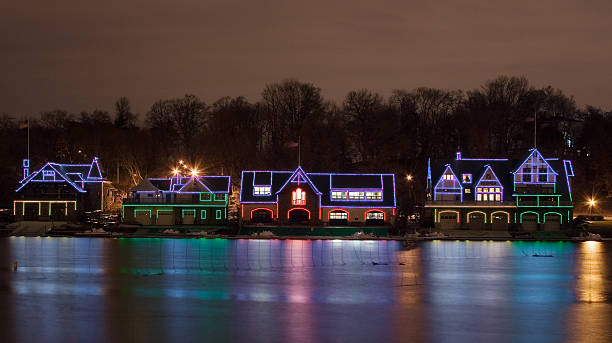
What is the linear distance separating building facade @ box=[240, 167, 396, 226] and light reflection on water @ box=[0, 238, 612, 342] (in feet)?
74.2

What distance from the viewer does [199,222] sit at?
82438mm

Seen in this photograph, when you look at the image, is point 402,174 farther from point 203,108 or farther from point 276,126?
point 203,108

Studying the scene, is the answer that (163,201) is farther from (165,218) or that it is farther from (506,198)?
(506,198)

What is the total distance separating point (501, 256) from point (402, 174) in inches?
1633

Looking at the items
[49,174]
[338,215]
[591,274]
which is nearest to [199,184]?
[338,215]

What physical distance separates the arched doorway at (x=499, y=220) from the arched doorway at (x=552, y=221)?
415 cm

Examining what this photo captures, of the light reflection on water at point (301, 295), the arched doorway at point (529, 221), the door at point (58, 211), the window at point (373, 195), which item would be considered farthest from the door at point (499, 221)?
the door at point (58, 211)

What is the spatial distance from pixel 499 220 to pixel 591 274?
35.1 metres

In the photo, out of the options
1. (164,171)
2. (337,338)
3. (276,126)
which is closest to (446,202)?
(276,126)

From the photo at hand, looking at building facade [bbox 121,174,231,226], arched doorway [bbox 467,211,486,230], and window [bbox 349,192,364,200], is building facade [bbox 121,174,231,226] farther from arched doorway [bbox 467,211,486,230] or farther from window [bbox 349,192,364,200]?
arched doorway [bbox 467,211,486,230]

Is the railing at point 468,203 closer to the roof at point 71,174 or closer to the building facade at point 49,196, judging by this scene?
the building facade at point 49,196

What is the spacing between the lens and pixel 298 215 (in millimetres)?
80562

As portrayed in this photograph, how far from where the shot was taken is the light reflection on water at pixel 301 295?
87.8 feet

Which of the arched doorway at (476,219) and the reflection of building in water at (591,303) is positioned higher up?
the arched doorway at (476,219)
